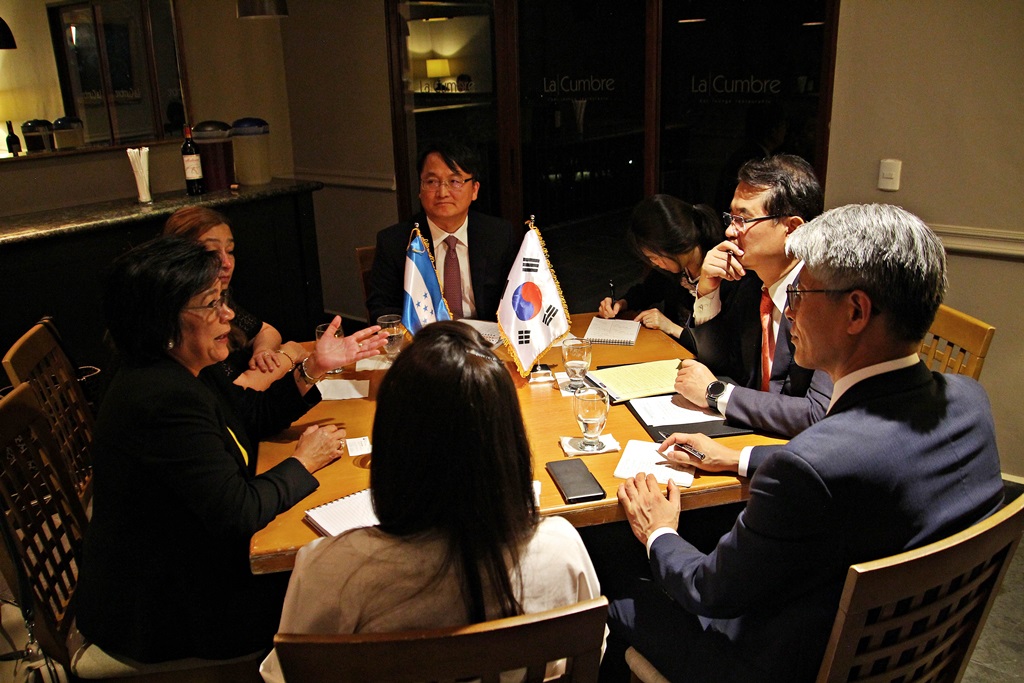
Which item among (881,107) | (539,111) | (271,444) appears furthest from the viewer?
(539,111)

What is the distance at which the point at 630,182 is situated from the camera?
4.65 metres

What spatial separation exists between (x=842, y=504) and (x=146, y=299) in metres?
1.41

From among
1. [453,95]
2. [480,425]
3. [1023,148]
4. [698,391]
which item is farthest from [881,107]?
[480,425]

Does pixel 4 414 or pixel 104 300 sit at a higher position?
pixel 104 300

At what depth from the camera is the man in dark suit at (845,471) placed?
131cm

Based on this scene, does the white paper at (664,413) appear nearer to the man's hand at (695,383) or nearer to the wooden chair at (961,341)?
the man's hand at (695,383)

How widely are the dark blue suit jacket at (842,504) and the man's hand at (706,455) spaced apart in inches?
15.1

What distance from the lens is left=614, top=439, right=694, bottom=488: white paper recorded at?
1840 millimetres

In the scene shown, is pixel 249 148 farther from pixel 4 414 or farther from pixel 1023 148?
pixel 1023 148

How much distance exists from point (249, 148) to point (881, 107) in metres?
3.28

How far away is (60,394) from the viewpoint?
251 cm

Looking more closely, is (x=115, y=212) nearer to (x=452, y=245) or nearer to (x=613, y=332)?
(x=452, y=245)

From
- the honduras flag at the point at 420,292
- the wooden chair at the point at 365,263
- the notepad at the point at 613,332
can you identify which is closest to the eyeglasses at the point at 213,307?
the honduras flag at the point at 420,292

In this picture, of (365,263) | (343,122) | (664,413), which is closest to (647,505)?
(664,413)
